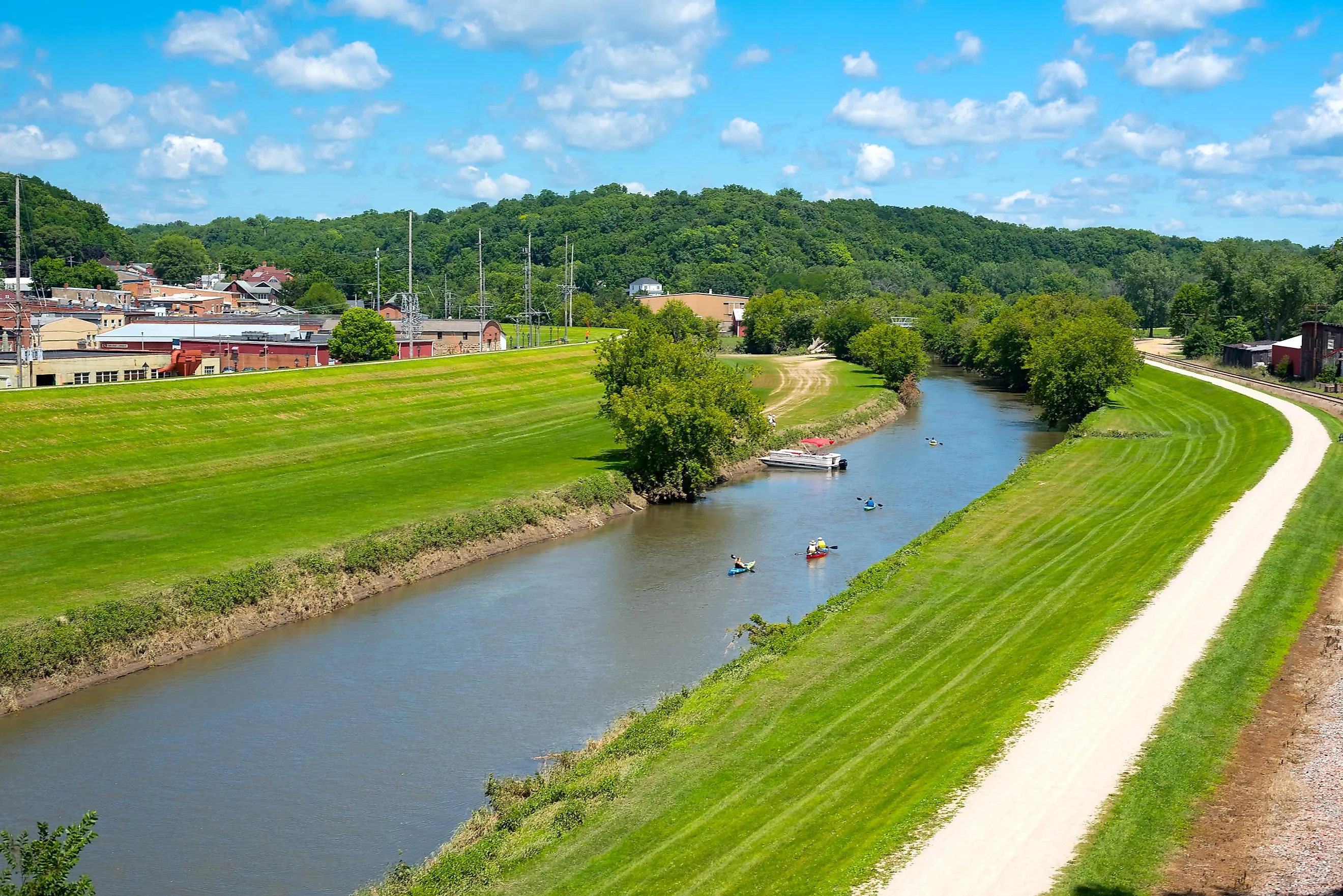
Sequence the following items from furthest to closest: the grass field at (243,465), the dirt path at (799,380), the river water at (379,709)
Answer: the dirt path at (799,380) → the grass field at (243,465) → the river water at (379,709)

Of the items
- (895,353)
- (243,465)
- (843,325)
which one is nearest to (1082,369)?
(895,353)

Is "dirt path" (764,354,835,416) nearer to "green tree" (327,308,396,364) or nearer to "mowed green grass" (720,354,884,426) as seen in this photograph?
"mowed green grass" (720,354,884,426)

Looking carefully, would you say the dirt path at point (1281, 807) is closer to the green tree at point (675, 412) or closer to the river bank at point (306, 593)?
the river bank at point (306, 593)

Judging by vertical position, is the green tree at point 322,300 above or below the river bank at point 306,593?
above

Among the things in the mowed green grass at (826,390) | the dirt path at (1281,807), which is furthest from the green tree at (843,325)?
the dirt path at (1281,807)

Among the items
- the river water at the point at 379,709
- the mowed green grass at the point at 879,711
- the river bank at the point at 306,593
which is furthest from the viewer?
the river bank at the point at 306,593

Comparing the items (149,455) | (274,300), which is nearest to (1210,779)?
(149,455)
